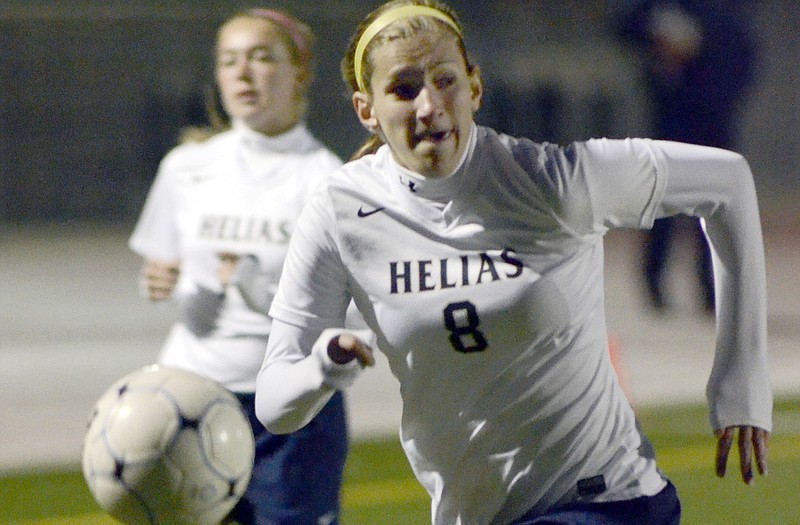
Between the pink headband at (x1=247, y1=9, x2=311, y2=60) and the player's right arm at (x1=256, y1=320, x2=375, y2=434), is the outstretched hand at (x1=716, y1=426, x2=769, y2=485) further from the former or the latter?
the pink headband at (x1=247, y1=9, x2=311, y2=60)

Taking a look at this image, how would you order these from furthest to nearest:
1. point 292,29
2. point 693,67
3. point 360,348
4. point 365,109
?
point 693,67 → point 292,29 → point 365,109 → point 360,348

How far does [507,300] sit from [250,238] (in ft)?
5.84

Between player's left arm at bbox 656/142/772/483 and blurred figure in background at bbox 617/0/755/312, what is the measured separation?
7756 mm

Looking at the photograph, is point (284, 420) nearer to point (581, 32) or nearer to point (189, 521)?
point (189, 521)

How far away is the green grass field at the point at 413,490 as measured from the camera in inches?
239

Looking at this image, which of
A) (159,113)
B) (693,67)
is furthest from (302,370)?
(159,113)

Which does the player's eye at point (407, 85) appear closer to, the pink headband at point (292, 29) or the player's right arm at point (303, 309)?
the player's right arm at point (303, 309)

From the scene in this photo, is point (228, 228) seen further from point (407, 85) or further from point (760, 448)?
point (760, 448)

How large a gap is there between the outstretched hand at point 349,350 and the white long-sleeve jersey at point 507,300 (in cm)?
13

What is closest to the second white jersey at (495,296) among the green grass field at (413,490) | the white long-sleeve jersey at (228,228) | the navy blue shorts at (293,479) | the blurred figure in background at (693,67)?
the navy blue shorts at (293,479)

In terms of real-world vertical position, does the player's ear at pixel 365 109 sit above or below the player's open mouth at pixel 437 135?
above

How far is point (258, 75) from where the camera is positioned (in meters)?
4.61

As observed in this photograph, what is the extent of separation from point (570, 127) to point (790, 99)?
3.82m

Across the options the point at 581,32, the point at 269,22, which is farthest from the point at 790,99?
the point at 269,22
